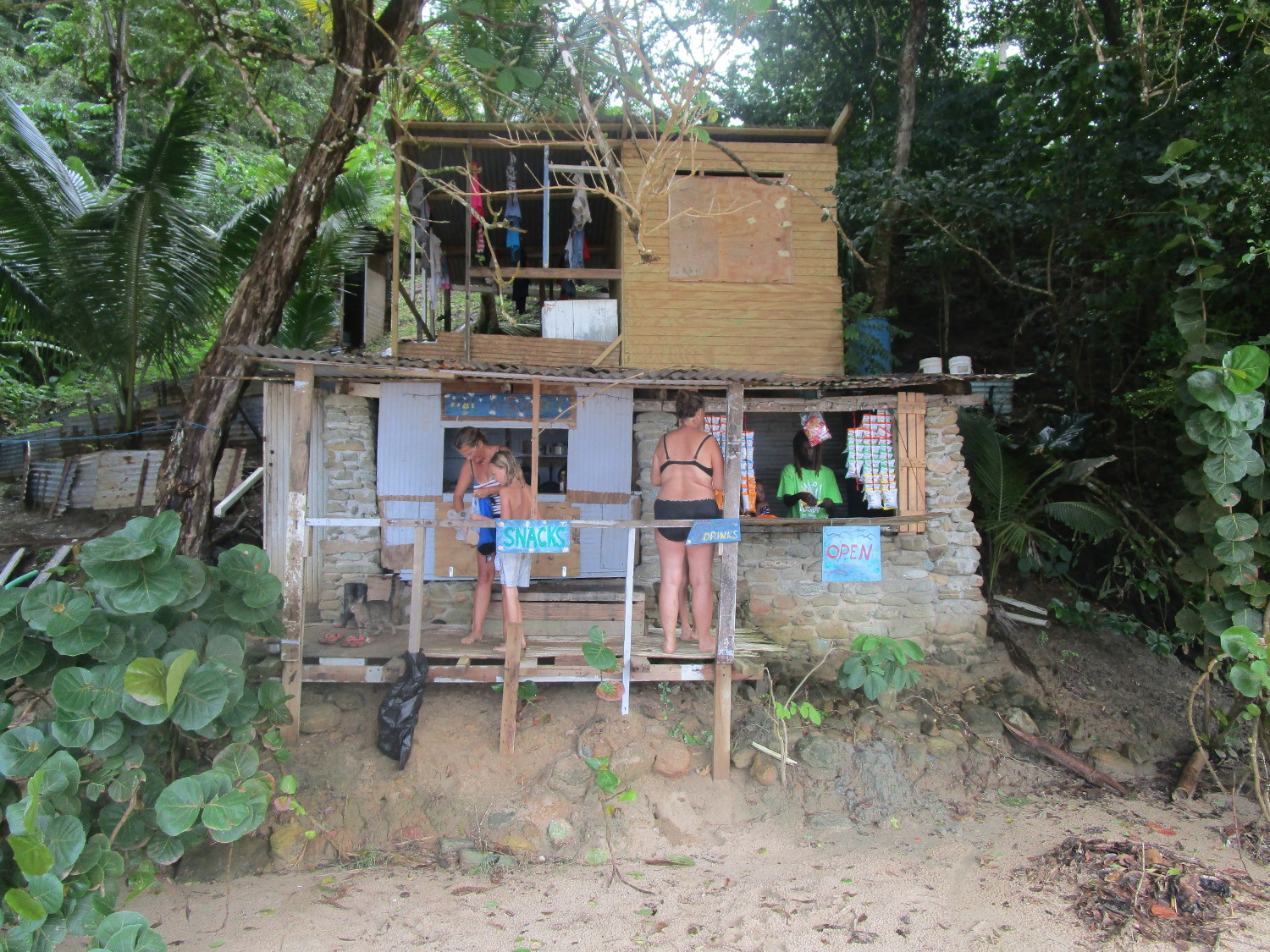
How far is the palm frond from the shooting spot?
25.8 ft

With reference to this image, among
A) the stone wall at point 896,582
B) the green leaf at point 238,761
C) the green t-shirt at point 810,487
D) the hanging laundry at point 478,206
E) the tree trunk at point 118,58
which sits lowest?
the green leaf at point 238,761

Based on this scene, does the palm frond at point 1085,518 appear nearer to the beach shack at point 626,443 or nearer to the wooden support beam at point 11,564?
the beach shack at point 626,443

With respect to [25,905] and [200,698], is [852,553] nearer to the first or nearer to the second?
[200,698]

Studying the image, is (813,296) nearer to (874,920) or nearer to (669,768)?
(669,768)

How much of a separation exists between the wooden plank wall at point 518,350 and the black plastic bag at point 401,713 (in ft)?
11.2

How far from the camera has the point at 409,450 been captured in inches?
303

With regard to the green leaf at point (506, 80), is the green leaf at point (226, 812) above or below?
below

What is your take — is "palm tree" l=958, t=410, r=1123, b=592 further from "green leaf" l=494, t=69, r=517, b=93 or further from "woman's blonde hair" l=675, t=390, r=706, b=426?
"green leaf" l=494, t=69, r=517, b=93

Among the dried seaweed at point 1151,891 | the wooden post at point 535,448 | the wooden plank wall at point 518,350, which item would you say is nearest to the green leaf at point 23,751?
the wooden post at point 535,448

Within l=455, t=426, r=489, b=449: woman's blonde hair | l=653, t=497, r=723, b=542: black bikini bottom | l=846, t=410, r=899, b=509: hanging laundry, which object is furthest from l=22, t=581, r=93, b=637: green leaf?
l=846, t=410, r=899, b=509: hanging laundry

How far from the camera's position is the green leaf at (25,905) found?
408cm

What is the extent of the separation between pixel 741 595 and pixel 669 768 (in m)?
2.15

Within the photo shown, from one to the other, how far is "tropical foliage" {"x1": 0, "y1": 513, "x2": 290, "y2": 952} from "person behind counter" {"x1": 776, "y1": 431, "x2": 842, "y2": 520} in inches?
195

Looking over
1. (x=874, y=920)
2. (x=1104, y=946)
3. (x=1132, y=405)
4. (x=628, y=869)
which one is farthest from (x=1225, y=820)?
(x=628, y=869)
